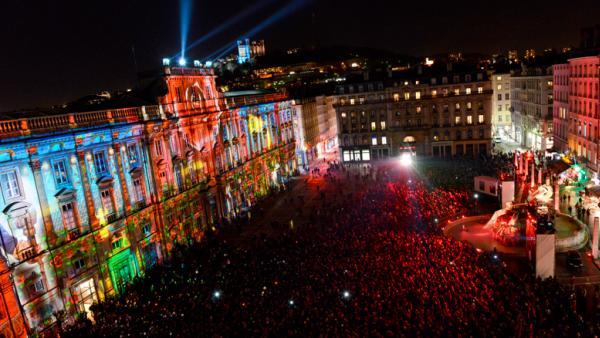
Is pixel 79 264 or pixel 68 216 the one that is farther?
pixel 79 264

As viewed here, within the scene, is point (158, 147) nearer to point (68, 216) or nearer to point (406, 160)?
point (68, 216)

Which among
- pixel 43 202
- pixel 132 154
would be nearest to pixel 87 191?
pixel 43 202

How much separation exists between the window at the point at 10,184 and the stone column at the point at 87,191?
4293 mm

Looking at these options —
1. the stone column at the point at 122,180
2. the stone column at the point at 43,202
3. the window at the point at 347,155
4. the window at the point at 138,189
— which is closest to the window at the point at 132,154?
the stone column at the point at 122,180

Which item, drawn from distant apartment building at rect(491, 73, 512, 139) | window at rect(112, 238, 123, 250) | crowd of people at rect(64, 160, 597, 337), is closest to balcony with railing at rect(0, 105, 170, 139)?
window at rect(112, 238, 123, 250)

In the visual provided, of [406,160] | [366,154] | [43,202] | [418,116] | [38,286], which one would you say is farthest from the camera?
[366,154]

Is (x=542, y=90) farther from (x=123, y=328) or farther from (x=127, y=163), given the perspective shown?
(x=123, y=328)

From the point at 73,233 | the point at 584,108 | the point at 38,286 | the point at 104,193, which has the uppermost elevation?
the point at 104,193

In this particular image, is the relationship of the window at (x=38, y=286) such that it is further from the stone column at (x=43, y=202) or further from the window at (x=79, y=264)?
the window at (x=79, y=264)

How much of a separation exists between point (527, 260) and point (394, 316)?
47.1ft

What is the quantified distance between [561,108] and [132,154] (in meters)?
54.5

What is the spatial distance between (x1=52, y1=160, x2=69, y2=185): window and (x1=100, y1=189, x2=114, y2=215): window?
120 inches

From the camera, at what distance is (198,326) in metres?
20.7

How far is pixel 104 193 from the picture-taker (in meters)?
30.8
